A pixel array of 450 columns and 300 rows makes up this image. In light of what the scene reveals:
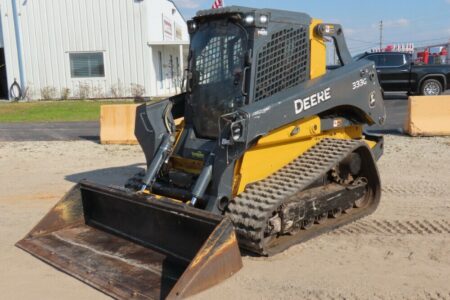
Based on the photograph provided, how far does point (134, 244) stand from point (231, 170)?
1.18 m

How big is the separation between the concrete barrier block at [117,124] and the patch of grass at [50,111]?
5313 millimetres

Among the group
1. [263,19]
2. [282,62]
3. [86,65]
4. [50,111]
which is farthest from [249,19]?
[86,65]

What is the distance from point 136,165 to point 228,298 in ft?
17.2

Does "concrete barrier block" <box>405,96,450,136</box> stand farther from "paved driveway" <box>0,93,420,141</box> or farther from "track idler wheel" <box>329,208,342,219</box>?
"track idler wheel" <box>329,208,342,219</box>

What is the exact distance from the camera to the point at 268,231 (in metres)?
4.43

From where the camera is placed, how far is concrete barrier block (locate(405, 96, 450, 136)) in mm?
10609

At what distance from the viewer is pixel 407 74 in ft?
58.7

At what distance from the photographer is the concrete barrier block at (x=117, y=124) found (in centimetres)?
1096

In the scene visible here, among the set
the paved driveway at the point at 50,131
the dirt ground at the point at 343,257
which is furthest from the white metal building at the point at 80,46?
the dirt ground at the point at 343,257

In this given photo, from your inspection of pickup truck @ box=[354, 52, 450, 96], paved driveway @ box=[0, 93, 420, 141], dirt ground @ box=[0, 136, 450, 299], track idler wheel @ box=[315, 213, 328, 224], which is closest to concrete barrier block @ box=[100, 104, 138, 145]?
paved driveway @ box=[0, 93, 420, 141]

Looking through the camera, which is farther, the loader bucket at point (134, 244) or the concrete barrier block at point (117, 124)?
the concrete barrier block at point (117, 124)

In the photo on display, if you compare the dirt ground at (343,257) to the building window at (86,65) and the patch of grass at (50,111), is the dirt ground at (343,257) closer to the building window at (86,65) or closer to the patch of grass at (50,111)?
the patch of grass at (50,111)

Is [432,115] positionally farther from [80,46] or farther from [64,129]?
[80,46]

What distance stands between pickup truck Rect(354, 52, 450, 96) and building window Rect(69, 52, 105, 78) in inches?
461
